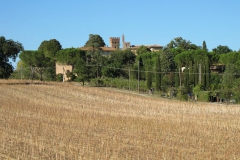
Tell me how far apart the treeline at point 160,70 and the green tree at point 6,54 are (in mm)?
6212

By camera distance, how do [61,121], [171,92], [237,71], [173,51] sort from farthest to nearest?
[173,51], [237,71], [171,92], [61,121]

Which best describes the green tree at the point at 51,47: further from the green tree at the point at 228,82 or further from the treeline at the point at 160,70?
the green tree at the point at 228,82

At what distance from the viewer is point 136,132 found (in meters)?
22.6

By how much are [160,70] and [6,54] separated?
24744mm

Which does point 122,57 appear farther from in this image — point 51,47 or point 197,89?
point 197,89

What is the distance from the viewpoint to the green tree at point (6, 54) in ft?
219

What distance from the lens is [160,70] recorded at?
252 feet

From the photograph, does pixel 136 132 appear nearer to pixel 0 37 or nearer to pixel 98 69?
pixel 0 37

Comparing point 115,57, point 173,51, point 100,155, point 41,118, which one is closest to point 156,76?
point 173,51

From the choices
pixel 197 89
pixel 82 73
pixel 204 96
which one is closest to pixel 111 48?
pixel 82 73

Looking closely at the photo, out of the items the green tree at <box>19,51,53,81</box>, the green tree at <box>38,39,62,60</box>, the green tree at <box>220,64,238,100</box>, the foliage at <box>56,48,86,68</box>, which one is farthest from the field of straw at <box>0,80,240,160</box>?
the green tree at <box>38,39,62,60</box>

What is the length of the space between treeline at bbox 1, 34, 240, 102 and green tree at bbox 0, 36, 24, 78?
6.21 metres

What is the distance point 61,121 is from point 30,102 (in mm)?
13827

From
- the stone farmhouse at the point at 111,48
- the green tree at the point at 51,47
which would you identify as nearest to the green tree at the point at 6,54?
the stone farmhouse at the point at 111,48
